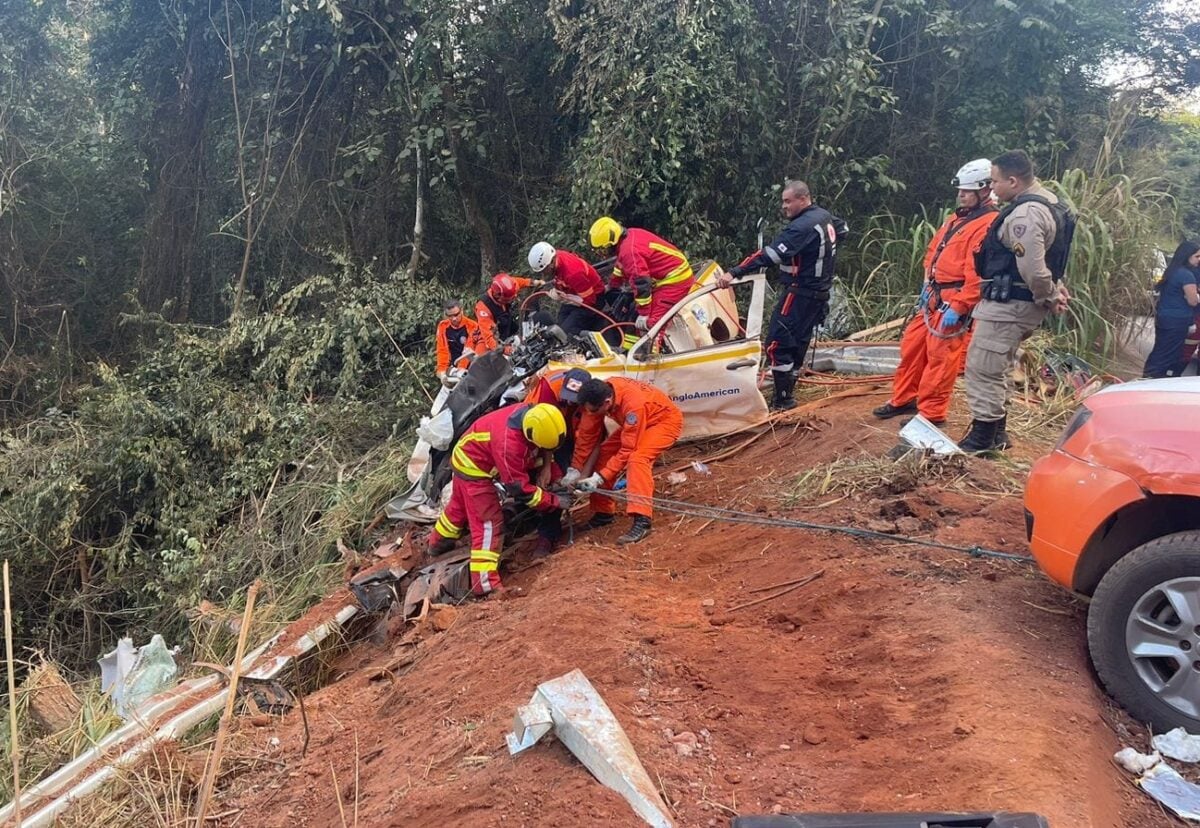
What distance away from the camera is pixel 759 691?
10.3 ft

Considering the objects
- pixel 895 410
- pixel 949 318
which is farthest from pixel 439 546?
pixel 949 318

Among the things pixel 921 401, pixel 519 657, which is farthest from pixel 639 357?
pixel 519 657

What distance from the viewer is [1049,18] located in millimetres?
9414

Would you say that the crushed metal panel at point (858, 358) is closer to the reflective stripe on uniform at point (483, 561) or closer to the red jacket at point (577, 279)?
the red jacket at point (577, 279)

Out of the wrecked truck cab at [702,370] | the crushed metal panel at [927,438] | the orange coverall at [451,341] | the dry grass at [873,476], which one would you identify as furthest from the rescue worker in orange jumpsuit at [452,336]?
the crushed metal panel at [927,438]

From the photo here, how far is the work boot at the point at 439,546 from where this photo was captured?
5.75m

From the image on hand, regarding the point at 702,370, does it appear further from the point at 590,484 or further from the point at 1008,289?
the point at 1008,289

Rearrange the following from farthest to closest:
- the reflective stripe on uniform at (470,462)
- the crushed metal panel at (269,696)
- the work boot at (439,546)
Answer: the work boot at (439,546)
the reflective stripe on uniform at (470,462)
the crushed metal panel at (269,696)

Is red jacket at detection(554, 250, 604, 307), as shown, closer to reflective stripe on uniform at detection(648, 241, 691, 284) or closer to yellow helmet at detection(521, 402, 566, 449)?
reflective stripe on uniform at detection(648, 241, 691, 284)

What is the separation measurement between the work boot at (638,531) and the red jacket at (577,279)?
9.19ft

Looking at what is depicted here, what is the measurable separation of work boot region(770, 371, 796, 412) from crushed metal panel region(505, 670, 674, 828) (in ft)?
13.6

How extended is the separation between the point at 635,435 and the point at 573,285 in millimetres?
2653

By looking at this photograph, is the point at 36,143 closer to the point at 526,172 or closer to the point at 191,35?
the point at 191,35

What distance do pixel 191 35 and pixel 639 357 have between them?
31.8 feet
